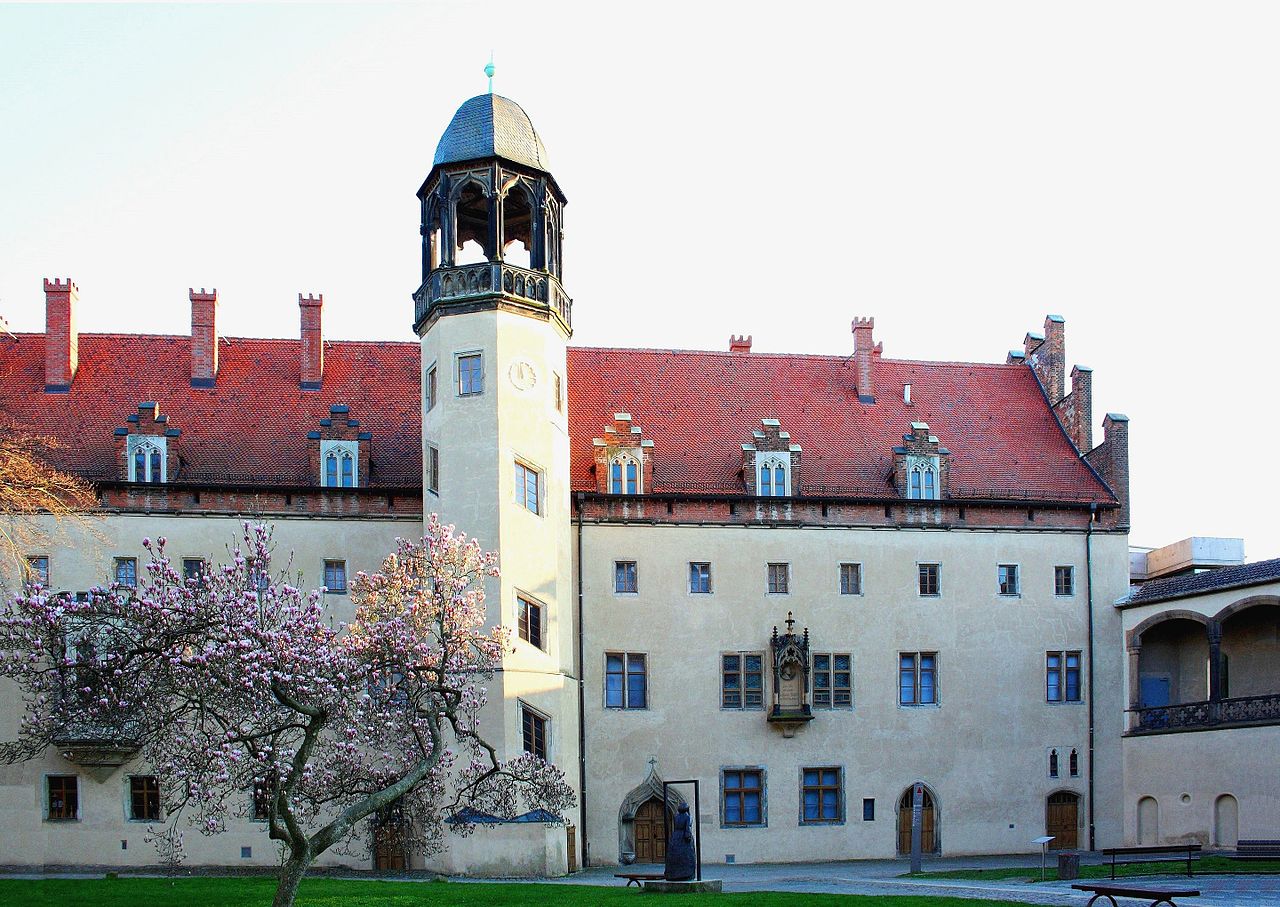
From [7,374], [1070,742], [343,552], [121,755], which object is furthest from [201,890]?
[1070,742]

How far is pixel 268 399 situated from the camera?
153 feet

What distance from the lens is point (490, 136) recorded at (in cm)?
4231

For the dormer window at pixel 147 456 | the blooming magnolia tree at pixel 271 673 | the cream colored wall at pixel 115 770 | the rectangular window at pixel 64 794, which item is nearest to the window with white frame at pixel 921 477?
the cream colored wall at pixel 115 770

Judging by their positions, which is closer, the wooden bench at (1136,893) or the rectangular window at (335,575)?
the wooden bench at (1136,893)

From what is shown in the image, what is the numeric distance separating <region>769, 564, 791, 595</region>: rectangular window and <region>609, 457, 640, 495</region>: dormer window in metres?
4.59

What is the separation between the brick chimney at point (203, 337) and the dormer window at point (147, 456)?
3.63m

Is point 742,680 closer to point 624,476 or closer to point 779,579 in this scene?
point 779,579

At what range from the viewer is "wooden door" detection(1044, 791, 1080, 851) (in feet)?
152

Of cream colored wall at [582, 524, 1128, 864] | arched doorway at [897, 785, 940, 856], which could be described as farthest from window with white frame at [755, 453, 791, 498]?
arched doorway at [897, 785, 940, 856]

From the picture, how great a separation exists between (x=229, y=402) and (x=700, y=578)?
1461 centimetres

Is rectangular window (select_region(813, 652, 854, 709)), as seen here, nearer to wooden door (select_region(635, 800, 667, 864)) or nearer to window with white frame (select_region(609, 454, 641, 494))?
wooden door (select_region(635, 800, 667, 864))

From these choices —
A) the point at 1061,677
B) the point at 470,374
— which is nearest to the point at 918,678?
the point at 1061,677

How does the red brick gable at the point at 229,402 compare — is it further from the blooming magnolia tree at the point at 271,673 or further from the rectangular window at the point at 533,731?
the blooming magnolia tree at the point at 271,673

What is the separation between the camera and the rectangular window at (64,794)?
41.5 meters
